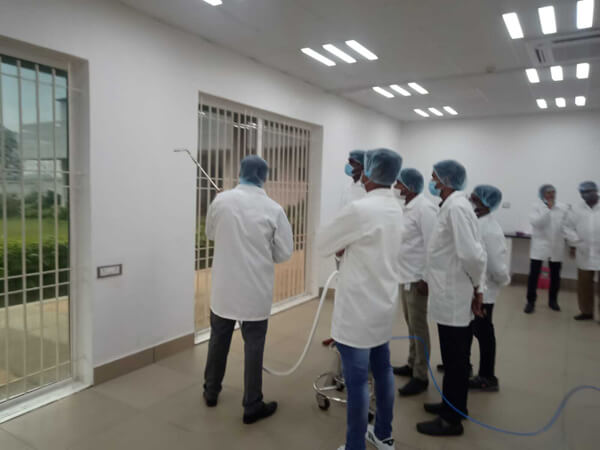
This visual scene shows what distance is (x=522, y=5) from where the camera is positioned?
9.96 ft

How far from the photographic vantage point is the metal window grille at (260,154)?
4.05 meters

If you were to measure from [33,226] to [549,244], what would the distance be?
225 inches

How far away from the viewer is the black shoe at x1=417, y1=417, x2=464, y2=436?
255cm

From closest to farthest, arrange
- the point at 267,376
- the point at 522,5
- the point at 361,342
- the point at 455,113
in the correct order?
1. the point at 361,342
2. the point at 522,5
3. the point at 267,376
4. the point at 455,113

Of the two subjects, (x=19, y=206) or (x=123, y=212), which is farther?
→ (x=123, y=212)

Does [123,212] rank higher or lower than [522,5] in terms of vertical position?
lower

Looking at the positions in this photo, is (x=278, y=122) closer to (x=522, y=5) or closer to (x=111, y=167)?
(x=111, y=167)

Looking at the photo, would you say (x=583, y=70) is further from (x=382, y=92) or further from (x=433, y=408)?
(x=433, y=408)

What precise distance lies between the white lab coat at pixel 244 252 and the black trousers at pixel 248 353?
3.8 inches

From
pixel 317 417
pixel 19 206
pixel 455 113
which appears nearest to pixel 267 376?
pixel 317 417

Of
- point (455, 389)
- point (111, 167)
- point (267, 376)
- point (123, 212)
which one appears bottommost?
point (267, 376)

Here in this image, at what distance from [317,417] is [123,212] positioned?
2.04m

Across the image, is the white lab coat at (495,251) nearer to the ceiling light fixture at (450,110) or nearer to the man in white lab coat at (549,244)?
the man in white lab coat at (549,244)

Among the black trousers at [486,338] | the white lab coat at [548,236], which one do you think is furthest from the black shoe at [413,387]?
the white lab coat at [548,236]
